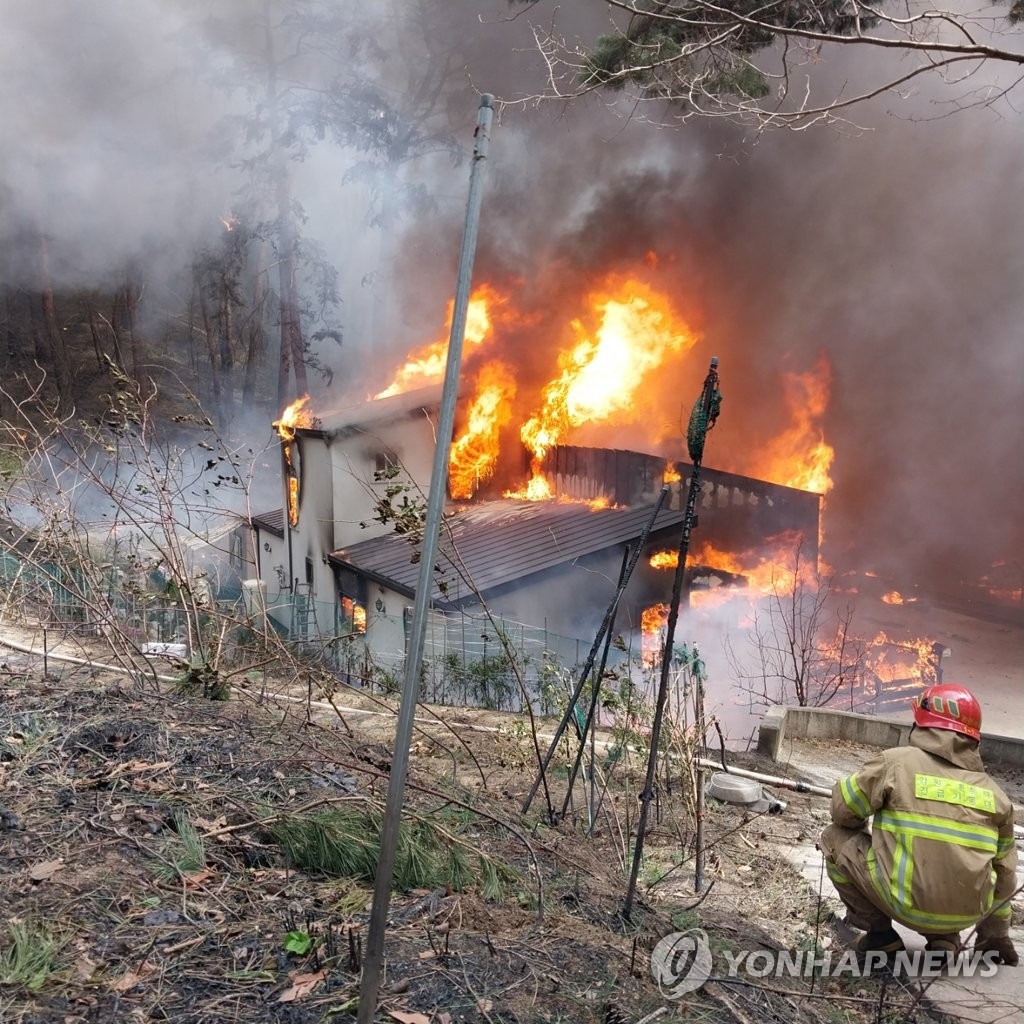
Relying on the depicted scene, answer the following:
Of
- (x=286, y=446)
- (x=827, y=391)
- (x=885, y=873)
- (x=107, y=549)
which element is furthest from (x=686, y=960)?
(x=827, y=391)

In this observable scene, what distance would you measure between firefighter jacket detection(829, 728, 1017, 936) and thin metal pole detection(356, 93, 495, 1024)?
7.73 feet

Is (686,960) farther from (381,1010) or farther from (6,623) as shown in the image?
(6,623)

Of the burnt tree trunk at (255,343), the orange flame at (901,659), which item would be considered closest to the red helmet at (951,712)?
the orange flame at (901,659)

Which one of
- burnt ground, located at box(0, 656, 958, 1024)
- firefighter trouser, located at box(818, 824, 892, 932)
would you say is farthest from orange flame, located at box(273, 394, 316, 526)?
firefighter trouser, located at box(818, 824, 892, 932)

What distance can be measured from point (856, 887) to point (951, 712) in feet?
3.31

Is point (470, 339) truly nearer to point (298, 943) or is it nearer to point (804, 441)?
point (804, 441)

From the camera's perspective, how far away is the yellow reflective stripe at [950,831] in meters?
3.46

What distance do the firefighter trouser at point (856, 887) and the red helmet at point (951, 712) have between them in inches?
26.4

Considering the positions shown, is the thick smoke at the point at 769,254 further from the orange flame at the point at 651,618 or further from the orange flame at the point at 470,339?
the orange flame at the point at 651,618

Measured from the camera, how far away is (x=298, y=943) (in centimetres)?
297

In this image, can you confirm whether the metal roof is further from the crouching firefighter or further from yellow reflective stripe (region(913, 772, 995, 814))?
yellow reflective stripe (region(913, 772, 995, 814))

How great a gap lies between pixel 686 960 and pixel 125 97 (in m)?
30.5

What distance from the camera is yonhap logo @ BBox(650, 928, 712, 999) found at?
10.4 feet

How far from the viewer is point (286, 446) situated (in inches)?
717
